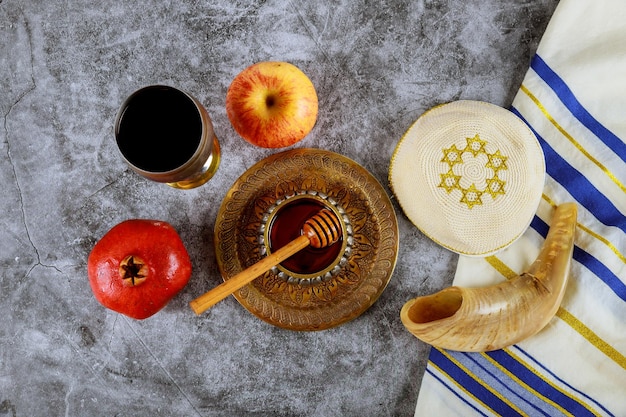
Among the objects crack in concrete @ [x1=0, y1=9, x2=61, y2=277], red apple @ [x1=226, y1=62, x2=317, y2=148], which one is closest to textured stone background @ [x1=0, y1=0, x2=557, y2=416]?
crack in concrete @ [x1=0, y1=9, x2=61, y2=277]

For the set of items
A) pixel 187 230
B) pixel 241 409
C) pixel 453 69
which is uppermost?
pixel 453 69

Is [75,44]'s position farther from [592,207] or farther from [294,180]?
[592,207]

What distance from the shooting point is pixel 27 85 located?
37.8 inches

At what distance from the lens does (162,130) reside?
2.57 ft

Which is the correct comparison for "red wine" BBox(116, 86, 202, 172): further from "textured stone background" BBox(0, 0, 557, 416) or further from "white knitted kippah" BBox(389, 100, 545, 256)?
"white knitted kippah" BBox(389, 100, 545, 256)

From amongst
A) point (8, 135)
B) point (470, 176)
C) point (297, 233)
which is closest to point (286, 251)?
point (297, 233)

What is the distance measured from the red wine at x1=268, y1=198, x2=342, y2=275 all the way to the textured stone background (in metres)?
0.11

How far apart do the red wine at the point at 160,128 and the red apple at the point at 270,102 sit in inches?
3.2

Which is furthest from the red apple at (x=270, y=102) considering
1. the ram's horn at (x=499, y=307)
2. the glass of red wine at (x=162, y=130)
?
the ram's horn at (x=499, y=307)

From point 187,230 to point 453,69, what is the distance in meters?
0.55

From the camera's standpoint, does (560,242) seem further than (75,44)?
No

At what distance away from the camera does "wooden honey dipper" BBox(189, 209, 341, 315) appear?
2.54ft

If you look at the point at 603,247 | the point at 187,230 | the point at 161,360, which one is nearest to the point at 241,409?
the point at 161,360

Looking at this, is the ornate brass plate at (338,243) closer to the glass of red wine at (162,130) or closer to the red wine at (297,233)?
the red wine at (297,233)
